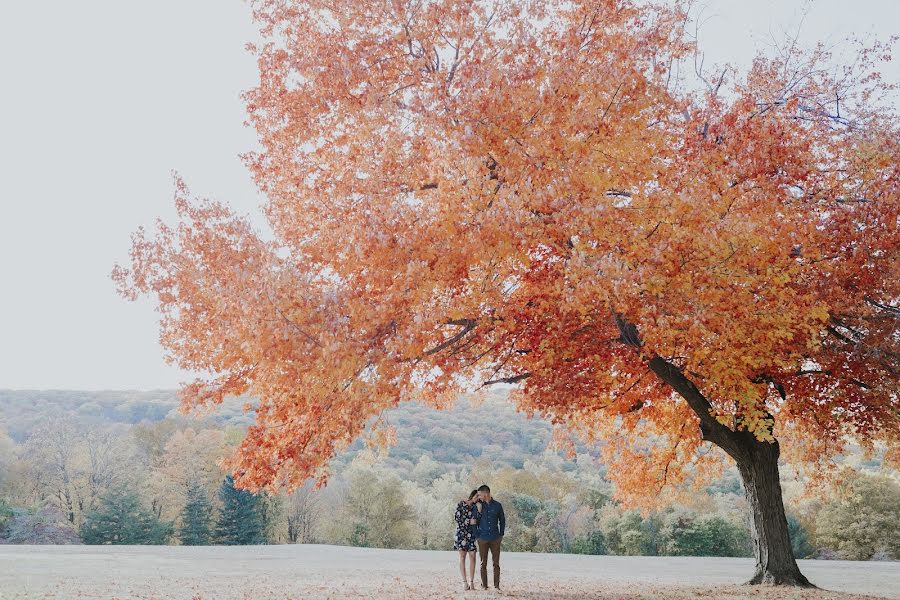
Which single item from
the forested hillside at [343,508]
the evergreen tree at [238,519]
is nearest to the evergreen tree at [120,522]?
the forested hillside at [343,508]

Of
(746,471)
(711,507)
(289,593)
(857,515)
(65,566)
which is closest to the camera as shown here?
(289,593)

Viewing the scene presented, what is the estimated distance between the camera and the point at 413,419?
258 ft

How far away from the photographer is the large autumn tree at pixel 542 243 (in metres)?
8.59

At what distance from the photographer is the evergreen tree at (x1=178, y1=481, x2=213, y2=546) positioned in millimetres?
35969

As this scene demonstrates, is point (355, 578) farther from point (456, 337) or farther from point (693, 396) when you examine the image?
point (693, 396)

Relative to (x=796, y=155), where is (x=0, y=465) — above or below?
below

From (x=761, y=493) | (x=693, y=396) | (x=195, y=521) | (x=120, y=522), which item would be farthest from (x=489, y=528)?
(x=195, y=521)

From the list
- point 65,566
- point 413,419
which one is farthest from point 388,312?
point 413,419

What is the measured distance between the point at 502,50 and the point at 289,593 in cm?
921

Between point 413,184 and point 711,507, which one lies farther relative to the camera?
point 711,507

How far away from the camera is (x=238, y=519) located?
1425 inches

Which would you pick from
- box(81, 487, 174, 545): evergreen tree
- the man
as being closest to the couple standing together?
the man

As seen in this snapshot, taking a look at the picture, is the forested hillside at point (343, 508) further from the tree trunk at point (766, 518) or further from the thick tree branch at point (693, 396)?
the thick tree branch at point (693, 396)

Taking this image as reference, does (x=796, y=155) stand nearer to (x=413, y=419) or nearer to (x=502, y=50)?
(x=502, y=50)
